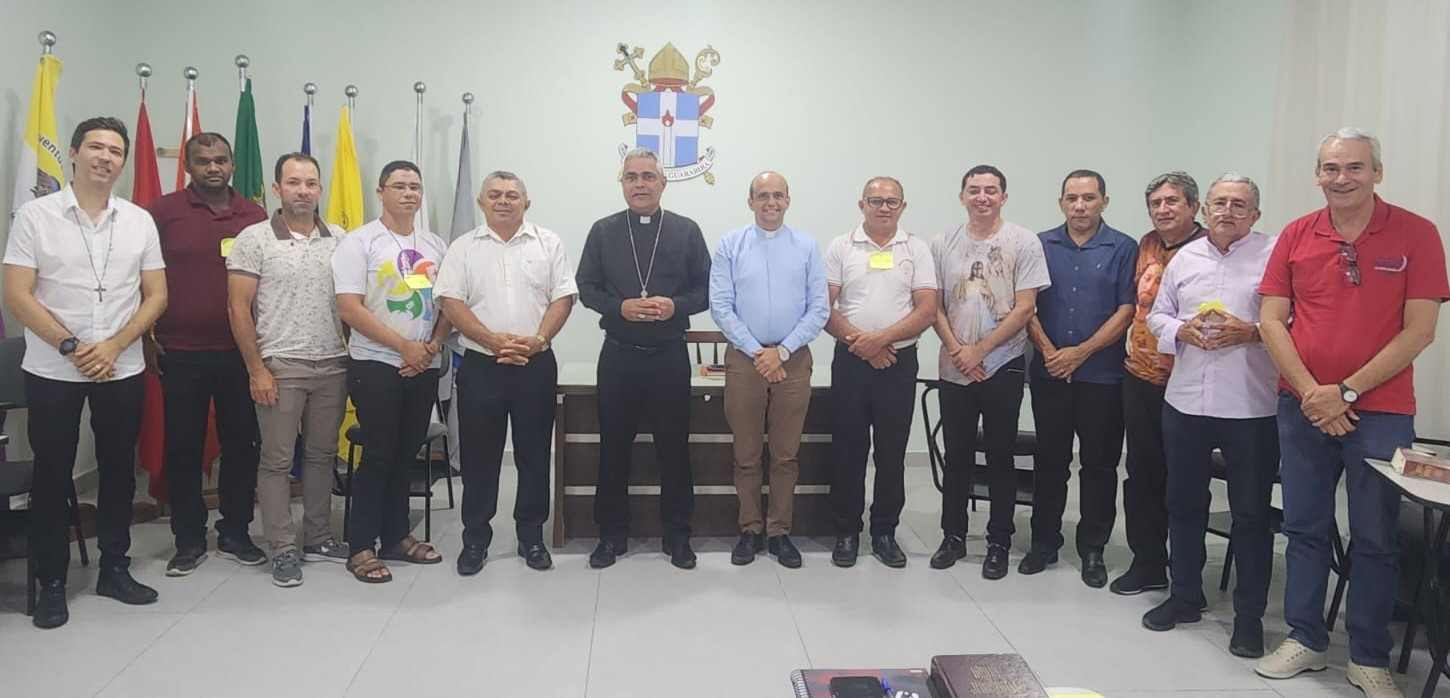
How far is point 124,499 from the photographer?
10.7 feet

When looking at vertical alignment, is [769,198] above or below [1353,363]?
above

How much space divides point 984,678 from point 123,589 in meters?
3.05

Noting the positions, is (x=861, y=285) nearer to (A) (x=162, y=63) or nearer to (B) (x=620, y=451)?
(B) (x=620, y=451)

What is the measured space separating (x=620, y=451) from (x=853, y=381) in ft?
3.21

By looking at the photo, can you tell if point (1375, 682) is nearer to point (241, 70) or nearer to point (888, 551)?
point (888, 551)

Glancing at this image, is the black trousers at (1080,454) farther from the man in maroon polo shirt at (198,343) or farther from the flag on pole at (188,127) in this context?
the flag on pole at (188,127)

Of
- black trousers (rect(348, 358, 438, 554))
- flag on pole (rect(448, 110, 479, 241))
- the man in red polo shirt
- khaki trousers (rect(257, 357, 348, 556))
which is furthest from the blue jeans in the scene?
flag on pole (rect(448, 110, 479, 241))

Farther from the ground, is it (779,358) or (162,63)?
(162,63)

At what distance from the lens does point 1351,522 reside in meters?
2.68

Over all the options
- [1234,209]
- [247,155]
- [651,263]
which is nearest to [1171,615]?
[1234,209]

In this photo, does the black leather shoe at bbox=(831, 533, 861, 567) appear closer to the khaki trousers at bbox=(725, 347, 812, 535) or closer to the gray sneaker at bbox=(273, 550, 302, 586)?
the khaki trousers at bbox=(725, 347, 812, 535)

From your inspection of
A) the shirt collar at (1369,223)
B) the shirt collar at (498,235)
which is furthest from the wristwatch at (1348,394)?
the shirt collar at (498,235)

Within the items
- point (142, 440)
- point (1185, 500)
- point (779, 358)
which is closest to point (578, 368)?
point (779, 358)

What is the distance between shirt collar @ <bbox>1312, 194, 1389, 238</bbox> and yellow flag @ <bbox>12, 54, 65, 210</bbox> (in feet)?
16.3
